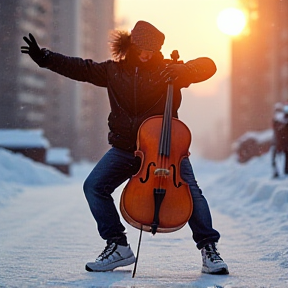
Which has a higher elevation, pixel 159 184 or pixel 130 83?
pixel 130 83

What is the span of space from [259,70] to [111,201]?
86.2 m

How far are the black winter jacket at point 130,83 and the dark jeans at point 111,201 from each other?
0.34ft

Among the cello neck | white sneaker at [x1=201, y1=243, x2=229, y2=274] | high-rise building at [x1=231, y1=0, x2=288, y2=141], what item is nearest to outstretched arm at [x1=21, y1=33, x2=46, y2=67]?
the cello neck

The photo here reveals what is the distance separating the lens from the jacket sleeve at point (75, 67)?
177 inches

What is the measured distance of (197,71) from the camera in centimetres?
446

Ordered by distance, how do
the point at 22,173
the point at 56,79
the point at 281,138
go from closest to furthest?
the point at 281,138
the point at 22,173
the point at 56,79

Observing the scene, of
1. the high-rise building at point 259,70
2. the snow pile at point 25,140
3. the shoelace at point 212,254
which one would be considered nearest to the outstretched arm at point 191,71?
the shoelace at point 212,254

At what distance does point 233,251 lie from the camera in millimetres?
5766

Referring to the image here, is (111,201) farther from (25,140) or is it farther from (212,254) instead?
(25,140)

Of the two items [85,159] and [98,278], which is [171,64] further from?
[85,159]

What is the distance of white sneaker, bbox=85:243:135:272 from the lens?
14.6 ft

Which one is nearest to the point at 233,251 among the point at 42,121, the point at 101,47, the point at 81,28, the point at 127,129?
the point at 127,129

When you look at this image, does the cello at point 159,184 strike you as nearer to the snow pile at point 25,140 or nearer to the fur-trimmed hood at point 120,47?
the fur-trimmed hood at point 120,47

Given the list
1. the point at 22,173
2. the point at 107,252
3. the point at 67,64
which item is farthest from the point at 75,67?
the point at 22,173
